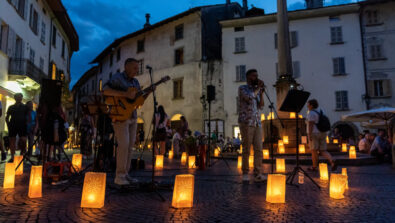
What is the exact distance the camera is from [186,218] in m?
2.75

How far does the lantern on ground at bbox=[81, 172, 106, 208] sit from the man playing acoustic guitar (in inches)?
43.4

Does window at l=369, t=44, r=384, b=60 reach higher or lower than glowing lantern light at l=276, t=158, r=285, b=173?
higher

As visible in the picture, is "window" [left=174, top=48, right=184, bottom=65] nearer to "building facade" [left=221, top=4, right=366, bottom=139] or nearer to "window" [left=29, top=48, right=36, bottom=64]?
"building facade" [left=221, top=4, right=366, bottom=139]

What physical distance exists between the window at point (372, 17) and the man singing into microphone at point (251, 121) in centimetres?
2337

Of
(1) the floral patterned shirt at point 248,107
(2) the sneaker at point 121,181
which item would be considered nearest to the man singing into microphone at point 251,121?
(1) the floral patterned shirt at point 248,107

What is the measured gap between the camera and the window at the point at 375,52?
2355cm

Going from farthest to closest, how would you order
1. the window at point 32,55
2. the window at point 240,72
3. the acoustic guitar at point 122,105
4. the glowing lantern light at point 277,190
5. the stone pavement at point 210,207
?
the window at point 240,72 → the window at point 32,55 → the acoustic guitar at point 122,105 → the glowing lantern light at point 277,190 → the stone pavement at point 210,207

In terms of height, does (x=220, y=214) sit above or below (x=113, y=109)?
below

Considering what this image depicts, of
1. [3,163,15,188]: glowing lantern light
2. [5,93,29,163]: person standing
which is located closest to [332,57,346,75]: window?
[5,93,29,163]: person standing

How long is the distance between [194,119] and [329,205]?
22.6m

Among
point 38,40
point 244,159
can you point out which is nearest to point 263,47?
point 38,40

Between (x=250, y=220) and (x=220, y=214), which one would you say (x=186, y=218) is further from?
(x=250, y=220)

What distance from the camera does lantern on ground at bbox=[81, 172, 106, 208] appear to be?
3.11 m

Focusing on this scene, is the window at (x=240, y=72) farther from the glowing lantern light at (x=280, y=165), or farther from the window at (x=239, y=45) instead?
the glowing lantern light at (x=280, y=165)
